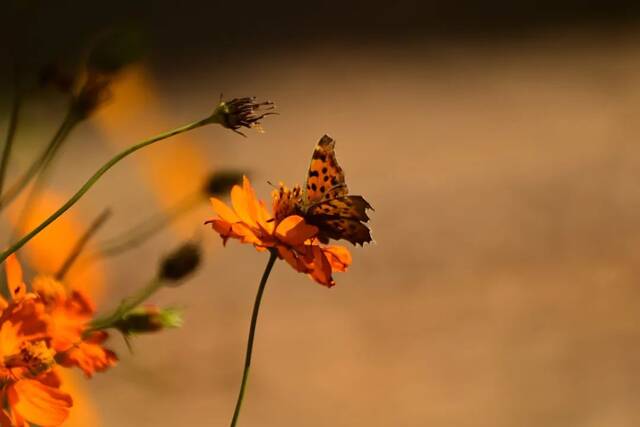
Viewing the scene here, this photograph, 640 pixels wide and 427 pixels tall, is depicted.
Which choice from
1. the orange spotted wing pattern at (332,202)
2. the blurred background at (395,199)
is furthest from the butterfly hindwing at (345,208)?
the blurred background at (395,199)

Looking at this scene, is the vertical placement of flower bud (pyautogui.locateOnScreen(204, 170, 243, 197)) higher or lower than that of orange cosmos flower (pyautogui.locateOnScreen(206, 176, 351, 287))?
higher

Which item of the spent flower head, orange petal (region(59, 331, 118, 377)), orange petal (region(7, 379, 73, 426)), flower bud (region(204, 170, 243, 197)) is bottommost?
orange petal (region(7, 379, 73, 426))

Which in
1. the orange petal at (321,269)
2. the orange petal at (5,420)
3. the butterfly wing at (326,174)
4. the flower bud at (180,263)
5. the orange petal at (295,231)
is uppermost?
the flower bud at (180,263)

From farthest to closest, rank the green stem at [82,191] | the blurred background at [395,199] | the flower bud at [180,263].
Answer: the blurred background at [395,199] → the flower bud at [180,263] → the green stem at [82,191]

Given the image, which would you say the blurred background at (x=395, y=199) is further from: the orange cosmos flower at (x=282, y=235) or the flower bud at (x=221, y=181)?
the orange cosmos flower at (x=282, y=235)

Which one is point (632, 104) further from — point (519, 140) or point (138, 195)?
point (138, 195)

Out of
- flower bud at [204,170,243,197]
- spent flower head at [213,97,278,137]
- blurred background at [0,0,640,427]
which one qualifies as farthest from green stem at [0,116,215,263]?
blurred background at [0,0,640,427]

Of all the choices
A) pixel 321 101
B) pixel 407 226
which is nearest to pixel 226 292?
pixel 407 226

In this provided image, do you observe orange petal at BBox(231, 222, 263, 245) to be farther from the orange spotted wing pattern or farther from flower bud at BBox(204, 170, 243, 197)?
flower bud at BBox(204, 170, 243, 197)

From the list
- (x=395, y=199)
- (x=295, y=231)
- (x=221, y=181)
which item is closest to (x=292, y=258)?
(x=295, y=231)

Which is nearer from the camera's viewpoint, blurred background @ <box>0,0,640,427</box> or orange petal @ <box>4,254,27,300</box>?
orange petal @ <box>4,254,27,300</box>
